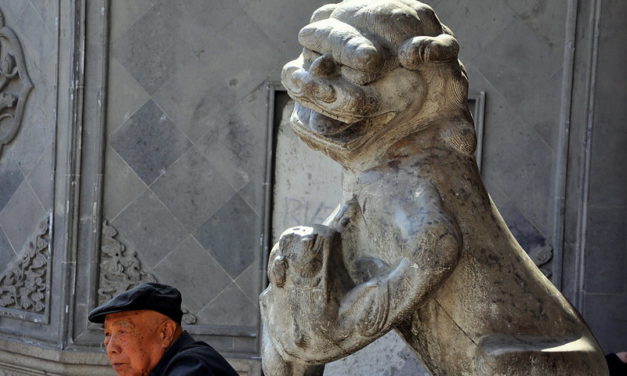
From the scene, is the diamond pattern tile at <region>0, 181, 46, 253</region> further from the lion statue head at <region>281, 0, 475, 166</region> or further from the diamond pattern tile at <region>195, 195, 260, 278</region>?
the lion statue head at <region>281, 0, 475, 166</region>

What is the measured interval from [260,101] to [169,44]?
2.03 feet

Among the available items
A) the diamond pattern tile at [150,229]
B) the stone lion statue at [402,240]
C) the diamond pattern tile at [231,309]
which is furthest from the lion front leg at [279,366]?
the diamond pattern tile at [150,229]

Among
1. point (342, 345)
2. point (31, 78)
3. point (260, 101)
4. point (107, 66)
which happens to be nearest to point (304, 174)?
point (260, 101)

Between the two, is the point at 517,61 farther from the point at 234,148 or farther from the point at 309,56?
the point at 309,56

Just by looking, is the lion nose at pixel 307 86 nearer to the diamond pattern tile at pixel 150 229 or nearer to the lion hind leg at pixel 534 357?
the lion hind leg at pixel 534 357

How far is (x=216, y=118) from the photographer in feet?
21.7

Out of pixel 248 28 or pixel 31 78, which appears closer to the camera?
pixel 248 28

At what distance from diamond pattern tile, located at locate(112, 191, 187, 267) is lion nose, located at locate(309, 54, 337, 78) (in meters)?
4.17

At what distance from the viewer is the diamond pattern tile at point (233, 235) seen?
21.7ft

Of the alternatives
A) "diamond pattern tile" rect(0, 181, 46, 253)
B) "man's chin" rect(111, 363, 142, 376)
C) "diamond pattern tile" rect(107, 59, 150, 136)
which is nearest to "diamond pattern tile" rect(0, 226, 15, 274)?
"diamond pattern tile" rect(0, 181, 46, 253)

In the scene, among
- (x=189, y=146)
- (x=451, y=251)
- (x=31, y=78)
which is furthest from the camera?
(x=31, y=78)

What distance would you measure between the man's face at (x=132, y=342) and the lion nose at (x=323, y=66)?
1.11 metres

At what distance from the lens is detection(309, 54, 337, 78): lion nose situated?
2.62 meters

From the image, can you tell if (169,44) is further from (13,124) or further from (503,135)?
(503,135)
